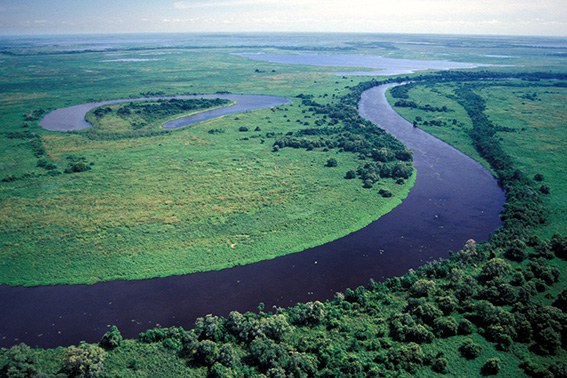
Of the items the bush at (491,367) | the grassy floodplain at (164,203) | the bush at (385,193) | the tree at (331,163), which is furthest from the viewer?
the tree at (331,163)

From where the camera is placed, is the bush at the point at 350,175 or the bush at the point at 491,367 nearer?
the bush at the point at 491,367

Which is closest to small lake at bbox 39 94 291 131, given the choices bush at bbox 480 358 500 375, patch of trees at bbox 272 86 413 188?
patch of trees at bbox 272 86 413 188

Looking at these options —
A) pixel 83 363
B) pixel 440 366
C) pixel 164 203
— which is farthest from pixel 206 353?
pixel 164 203

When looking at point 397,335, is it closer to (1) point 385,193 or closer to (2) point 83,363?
(2) point 83,363

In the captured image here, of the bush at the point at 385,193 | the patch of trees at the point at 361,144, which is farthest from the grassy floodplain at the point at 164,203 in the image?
the patch of trees at the point at 361,144

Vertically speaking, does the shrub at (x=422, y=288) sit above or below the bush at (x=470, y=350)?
above

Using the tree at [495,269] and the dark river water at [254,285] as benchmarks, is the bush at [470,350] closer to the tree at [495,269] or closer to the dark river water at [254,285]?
the tree at [495,269]

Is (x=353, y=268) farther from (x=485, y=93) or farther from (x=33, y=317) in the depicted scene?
(x=485, y=93)

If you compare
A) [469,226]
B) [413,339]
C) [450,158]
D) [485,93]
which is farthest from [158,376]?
[485,93]
